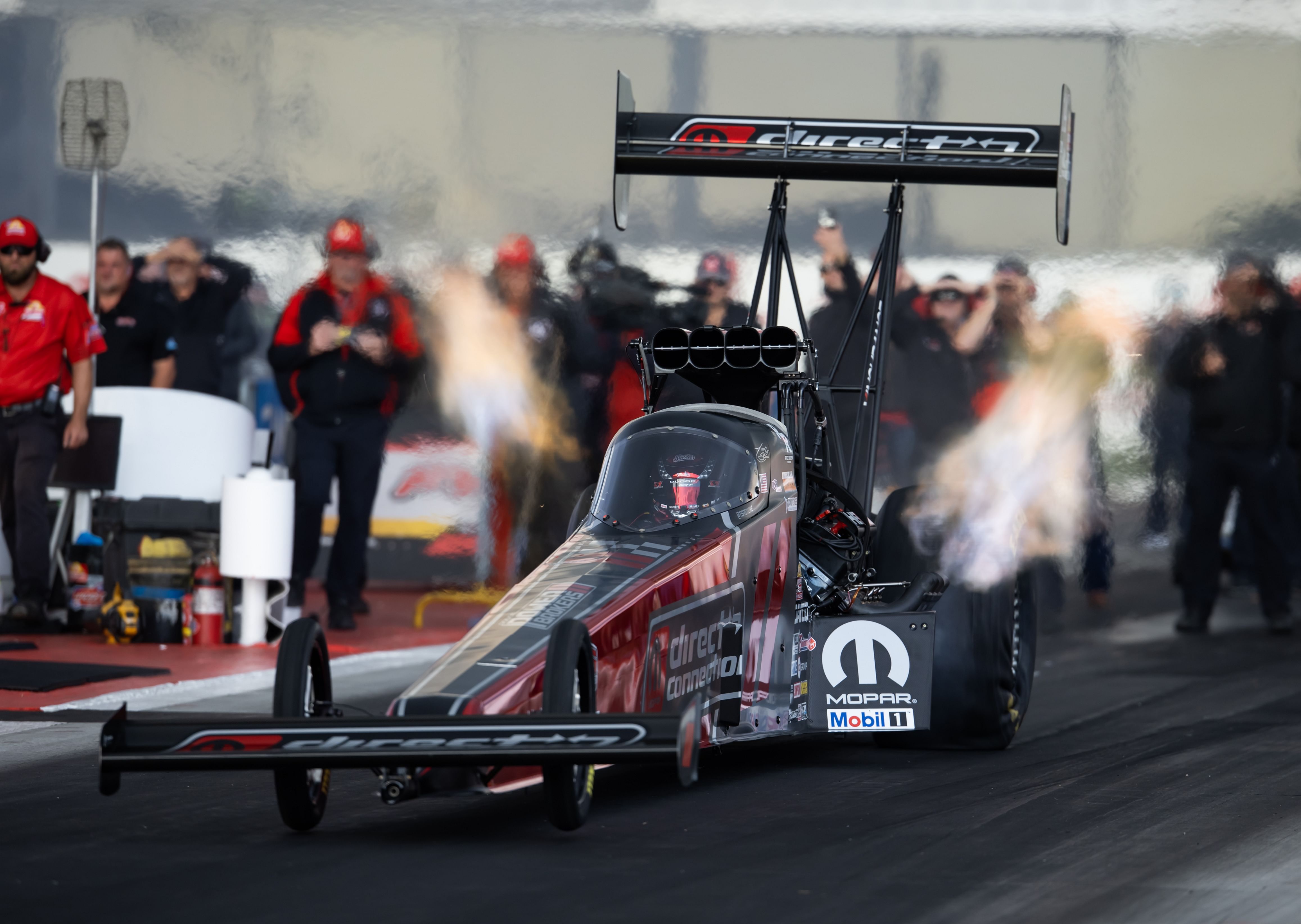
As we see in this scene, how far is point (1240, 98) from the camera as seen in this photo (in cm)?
1338

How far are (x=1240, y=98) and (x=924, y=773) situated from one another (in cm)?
863

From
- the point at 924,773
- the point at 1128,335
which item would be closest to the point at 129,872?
the point at 924,773

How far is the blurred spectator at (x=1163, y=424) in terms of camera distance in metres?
13.1

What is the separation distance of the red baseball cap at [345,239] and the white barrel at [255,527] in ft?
6.63

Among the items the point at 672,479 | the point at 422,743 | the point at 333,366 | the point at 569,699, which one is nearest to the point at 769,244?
the point at 672,479

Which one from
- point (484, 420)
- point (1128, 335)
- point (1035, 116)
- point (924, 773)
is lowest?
point (924, 773)

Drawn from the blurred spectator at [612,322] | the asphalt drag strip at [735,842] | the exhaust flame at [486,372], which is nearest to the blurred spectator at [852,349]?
the blurred spectator at [612,322]

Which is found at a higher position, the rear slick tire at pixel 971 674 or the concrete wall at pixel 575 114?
the concrete wall at pixel 575 114

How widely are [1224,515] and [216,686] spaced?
7.24 m

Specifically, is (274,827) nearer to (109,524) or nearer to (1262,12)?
(109,524)

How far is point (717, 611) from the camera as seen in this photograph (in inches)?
233

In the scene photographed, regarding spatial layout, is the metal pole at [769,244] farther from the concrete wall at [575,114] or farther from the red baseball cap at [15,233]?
the concrete wall at [575,114]

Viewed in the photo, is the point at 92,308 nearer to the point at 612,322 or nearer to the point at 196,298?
the point at 196,298

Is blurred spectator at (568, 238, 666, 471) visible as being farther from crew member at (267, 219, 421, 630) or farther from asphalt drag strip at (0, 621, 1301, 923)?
asphalt drag strip at (0, 621, 1301, 923)
